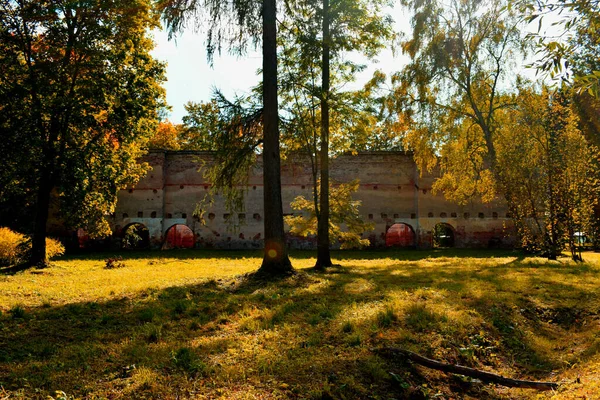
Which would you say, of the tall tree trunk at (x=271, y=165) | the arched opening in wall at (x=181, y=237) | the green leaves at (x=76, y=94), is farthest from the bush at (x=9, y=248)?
the arched opening in wall at (x=181, y=237)

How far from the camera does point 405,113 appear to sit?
19672 mm

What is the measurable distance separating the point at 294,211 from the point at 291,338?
782 inches

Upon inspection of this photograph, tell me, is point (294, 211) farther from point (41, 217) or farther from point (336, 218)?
point (41, 217)

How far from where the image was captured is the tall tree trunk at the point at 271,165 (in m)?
10.3

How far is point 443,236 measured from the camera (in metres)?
36.4

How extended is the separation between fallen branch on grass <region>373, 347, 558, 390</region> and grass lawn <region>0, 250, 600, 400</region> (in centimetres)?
9

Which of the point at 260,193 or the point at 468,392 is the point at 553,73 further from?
the point at 260,193

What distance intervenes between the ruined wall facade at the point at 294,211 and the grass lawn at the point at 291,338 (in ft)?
51.4

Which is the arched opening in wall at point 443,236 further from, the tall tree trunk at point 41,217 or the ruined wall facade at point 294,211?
the tall tree trunk at point 41,217

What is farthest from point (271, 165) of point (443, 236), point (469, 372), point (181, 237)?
point (443, 236)

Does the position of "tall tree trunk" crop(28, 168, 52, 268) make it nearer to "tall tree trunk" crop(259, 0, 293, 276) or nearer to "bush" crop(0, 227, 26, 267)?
"bush" crop(0, 227, 26, 267)

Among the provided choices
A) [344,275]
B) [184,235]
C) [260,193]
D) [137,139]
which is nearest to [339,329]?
[344,275]

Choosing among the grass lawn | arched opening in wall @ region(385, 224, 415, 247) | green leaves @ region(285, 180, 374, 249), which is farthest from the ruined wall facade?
the grass lawn

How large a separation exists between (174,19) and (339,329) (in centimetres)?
912
